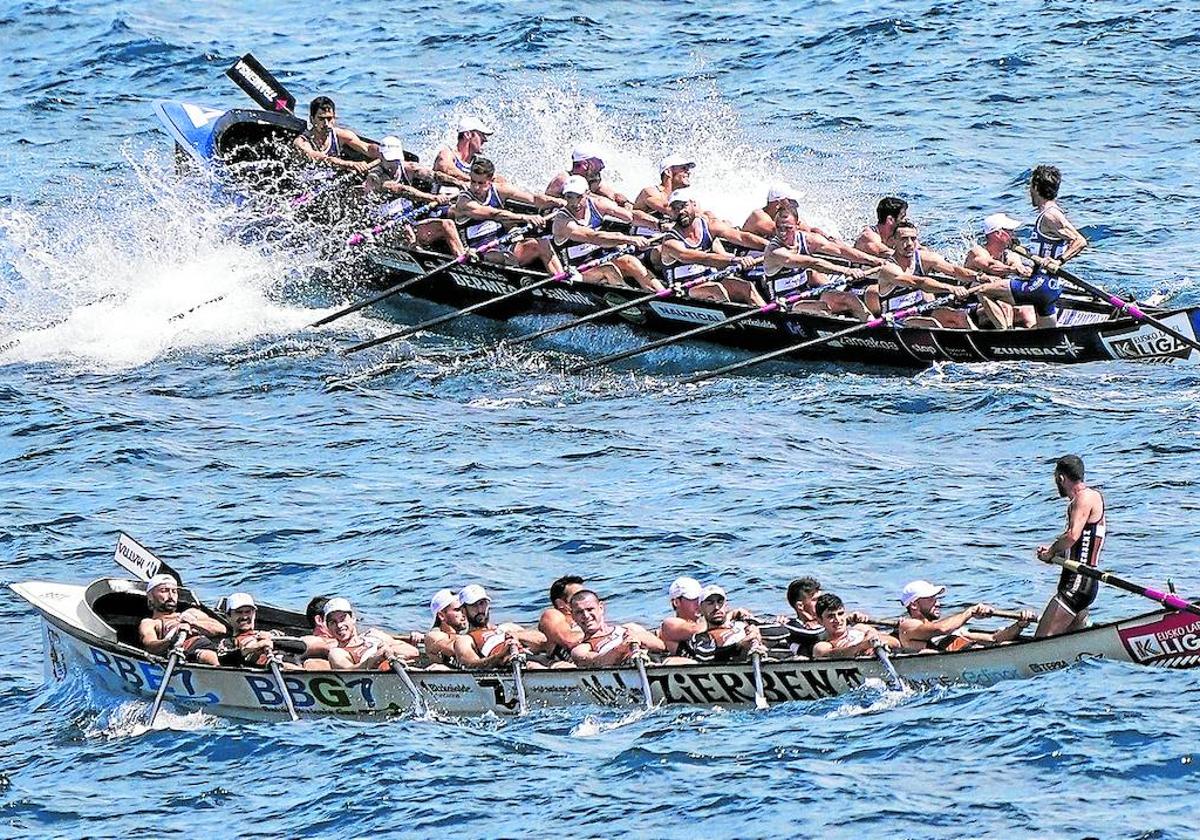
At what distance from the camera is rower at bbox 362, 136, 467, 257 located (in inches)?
1271

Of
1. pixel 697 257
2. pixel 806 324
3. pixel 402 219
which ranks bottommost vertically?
pixel 806 324

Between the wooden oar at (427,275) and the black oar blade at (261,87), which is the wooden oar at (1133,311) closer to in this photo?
the wooden oar at (427,275)

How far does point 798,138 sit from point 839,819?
2468 cm

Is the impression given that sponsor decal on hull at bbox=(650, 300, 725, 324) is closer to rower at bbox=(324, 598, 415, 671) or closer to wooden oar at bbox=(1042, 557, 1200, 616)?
rower at bbox=(324, 598, 415, 671)

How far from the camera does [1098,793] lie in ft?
56.5

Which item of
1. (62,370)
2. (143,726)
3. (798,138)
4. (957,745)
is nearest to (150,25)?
(798,138)

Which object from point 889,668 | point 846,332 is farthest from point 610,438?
point 889,668

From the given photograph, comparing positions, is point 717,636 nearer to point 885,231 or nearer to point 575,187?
point 885,231

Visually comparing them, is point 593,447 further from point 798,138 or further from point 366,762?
point 798,138

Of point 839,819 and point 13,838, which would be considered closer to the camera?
point 839,819

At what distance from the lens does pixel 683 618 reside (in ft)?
66.9

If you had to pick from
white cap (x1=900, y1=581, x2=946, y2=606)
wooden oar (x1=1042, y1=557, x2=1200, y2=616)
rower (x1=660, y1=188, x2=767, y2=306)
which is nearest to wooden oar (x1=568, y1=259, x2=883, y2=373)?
rower (x1=660, y1=188, x2=767, y2=306)

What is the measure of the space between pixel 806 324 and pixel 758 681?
982 cm

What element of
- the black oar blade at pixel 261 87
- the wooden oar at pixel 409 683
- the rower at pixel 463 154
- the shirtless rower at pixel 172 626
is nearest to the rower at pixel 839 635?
the wooden oar at pixel 409 683
